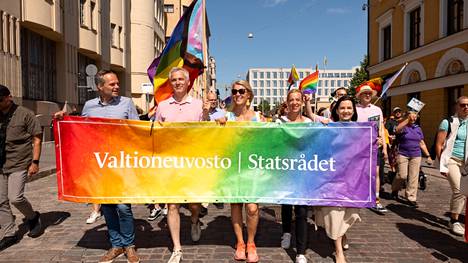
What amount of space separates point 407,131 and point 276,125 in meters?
3.97

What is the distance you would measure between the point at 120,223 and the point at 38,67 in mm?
16866

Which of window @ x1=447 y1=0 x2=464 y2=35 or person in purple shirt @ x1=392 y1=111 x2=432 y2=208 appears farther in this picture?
window @ x1=447 y1=0 x2=464 y2=35

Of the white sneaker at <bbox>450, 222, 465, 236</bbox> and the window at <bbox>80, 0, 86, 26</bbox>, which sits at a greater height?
the window at <bbox>80, 0, 86, 26</bbox>

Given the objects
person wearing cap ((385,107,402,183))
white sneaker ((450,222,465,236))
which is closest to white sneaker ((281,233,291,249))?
white sneaker ((450,222,465,236))

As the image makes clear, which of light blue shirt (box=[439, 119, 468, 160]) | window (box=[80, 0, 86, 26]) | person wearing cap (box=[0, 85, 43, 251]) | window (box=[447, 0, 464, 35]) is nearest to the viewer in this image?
person wearing cap (box=[0, 85, 43, 251])

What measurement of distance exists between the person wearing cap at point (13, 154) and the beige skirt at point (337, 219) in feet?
12.1

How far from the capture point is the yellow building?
15.4 meters

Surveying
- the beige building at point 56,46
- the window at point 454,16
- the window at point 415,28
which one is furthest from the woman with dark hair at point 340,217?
the window at point 415,28

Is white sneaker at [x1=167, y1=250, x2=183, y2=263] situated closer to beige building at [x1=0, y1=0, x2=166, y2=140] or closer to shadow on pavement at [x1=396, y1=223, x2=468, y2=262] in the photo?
shadow on pavement at [x1=396, y1=223, x2=468, y2=262]

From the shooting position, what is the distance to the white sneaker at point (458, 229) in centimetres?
517

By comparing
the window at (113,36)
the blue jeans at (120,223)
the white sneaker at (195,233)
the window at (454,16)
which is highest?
the window at (113,36)

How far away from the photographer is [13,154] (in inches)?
185

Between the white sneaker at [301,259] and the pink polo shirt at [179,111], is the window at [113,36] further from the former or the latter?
the white sneaker at [301,259]

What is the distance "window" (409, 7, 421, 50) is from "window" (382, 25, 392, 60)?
2748 mm
